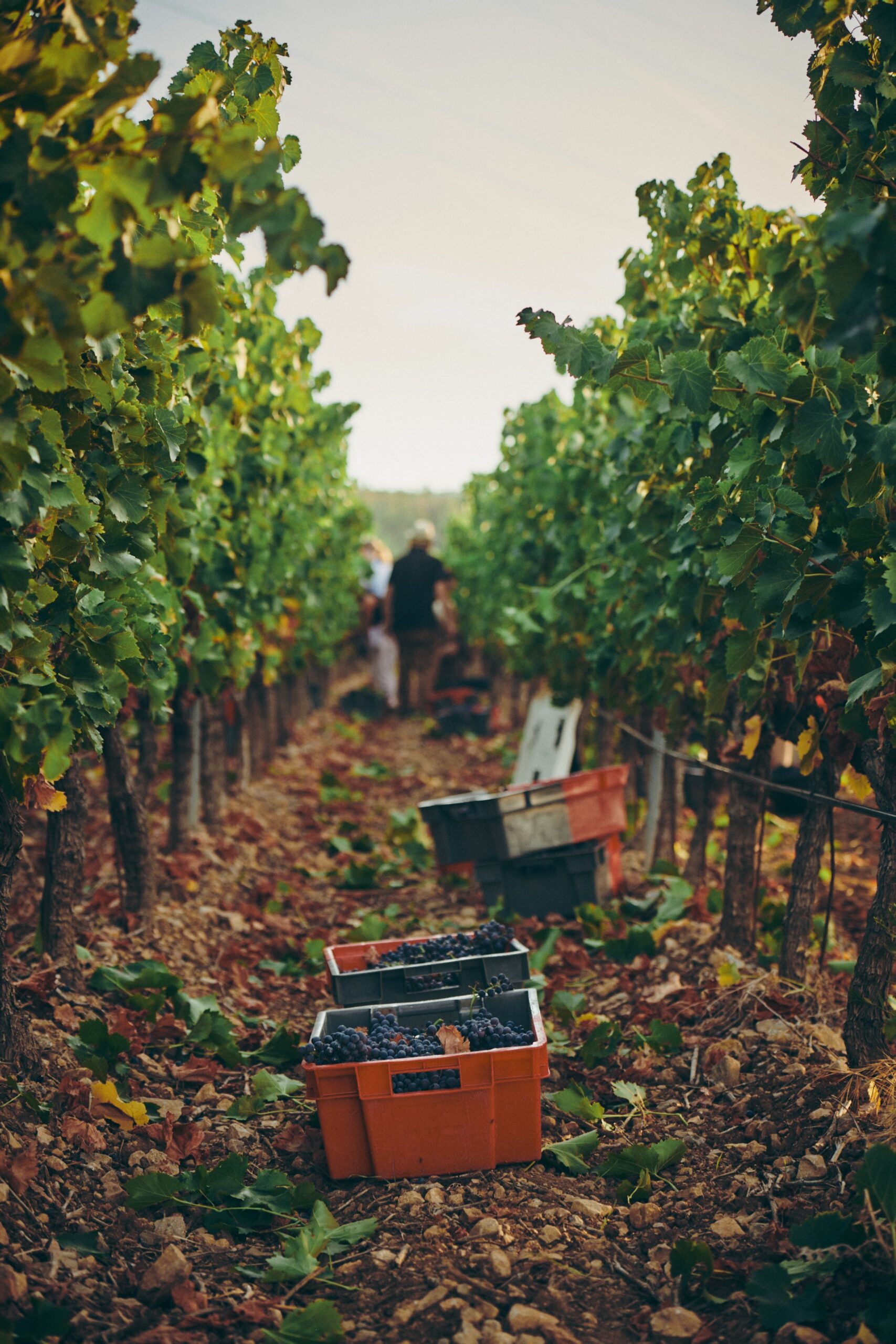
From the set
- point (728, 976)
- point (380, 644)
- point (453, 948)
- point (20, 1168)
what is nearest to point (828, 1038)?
point (728, 976)

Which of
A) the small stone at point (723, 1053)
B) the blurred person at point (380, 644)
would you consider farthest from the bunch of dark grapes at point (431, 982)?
the blurred person at point (380, 644)

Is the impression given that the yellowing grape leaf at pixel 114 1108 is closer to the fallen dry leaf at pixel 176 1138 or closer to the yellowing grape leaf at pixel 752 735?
the fallen dry leaf at pixel 176 1138

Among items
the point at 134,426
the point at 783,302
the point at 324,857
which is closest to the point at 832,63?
the point at 783,302

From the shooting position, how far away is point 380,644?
677 inches

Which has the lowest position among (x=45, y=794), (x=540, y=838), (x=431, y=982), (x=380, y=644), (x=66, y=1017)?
(x=66, y=1017)

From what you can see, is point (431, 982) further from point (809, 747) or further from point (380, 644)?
point (380, 644)

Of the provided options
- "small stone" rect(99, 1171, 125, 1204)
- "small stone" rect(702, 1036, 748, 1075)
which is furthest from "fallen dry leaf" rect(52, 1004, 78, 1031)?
"small stone" rect(702, 1036, 748, 1075)

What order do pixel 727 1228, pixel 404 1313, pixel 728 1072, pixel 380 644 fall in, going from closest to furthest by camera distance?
pixel 404 1313 → pixel 727 1228 → pixel 728 1072 → pixel 380 644

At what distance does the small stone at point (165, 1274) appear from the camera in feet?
8.04

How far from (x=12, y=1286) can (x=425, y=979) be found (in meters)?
1.64

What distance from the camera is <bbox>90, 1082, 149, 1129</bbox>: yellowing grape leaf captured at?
320cm

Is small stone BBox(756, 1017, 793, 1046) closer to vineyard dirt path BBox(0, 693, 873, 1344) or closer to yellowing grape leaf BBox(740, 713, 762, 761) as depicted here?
vineyard dirt path BBox(0, 693, 873, 1344)

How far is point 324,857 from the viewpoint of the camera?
763cm

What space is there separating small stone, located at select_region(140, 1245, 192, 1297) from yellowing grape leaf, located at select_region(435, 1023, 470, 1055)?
843 millimetres
